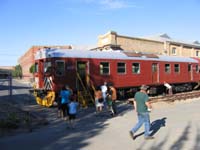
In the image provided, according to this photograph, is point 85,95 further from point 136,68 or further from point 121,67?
point 136,68

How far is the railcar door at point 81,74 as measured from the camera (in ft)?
62.2

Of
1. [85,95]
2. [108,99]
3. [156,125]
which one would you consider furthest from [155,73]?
→ [156,125]

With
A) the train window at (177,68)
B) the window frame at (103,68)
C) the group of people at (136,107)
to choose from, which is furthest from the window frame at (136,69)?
the group of people at (136,107)

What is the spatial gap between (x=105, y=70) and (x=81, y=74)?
2.12m

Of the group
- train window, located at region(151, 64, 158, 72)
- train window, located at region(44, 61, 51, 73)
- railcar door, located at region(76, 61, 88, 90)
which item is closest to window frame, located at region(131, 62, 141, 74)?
train window, located at region(151, 64, 158, 72)

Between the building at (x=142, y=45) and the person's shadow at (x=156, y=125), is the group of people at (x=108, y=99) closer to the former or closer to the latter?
the person's shadow at (x=156, y=125)

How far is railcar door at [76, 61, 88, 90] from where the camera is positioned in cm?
1897

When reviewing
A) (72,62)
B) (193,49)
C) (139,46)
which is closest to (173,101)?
(72,62)

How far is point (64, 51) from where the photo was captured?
1861 cm

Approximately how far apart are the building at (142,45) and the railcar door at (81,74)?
17.0 m

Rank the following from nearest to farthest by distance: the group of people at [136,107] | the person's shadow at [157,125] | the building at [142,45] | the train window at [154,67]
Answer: the group of people at [136,107] < the person's shadow at [157,125] < the train window at [154,67] < the building at [142,45]

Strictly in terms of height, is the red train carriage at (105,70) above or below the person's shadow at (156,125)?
above

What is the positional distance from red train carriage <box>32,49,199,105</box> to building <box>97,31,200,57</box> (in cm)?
1086

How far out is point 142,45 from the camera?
135ft
